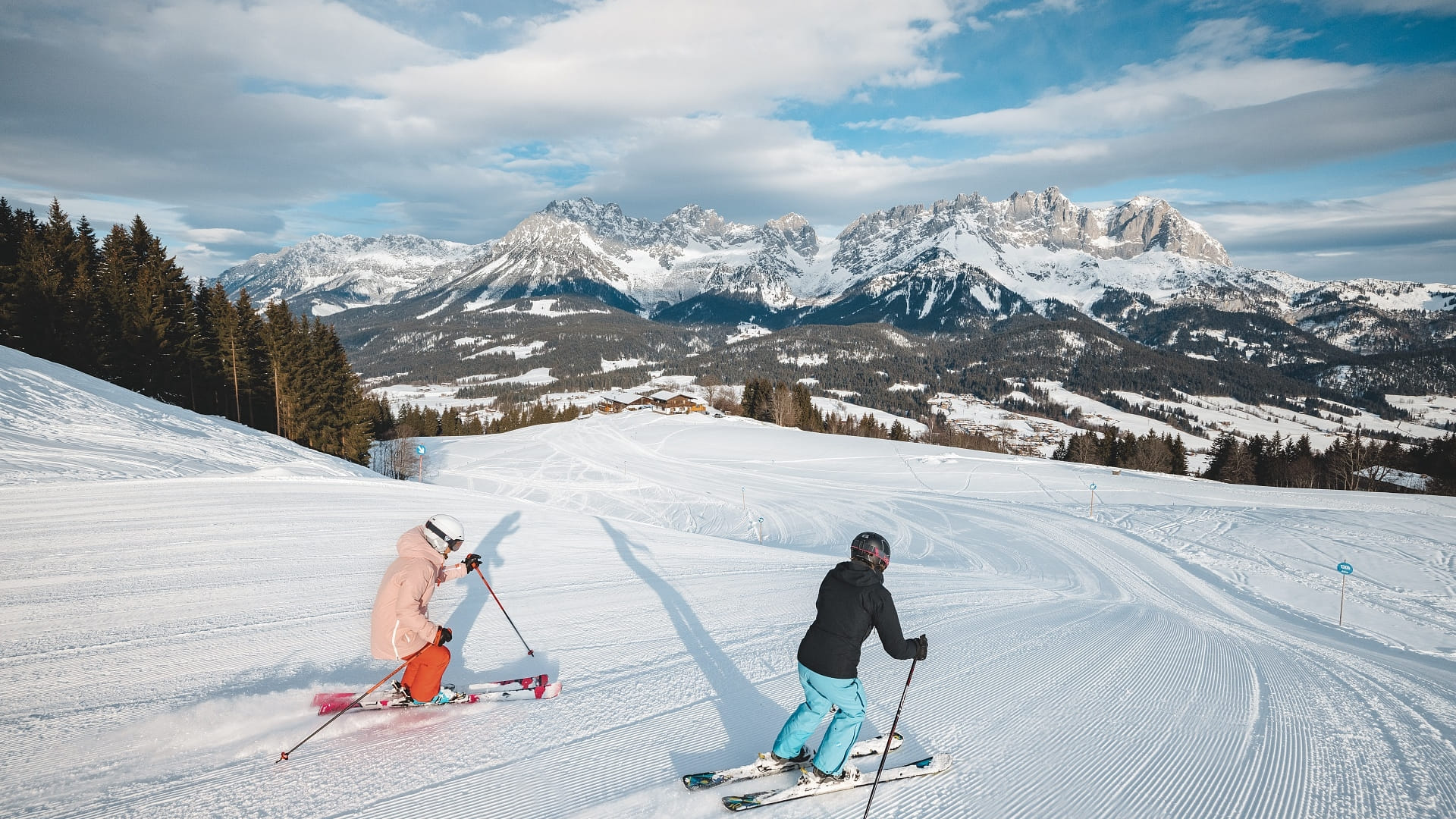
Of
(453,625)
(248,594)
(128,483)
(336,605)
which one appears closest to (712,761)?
(453,625)

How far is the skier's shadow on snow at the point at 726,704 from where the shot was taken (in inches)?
207

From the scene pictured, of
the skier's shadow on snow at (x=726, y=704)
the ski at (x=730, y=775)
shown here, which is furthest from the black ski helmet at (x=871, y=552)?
the skier's shadow on snow at (x=726, y=704)

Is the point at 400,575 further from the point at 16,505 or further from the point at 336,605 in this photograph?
the point at 16,505

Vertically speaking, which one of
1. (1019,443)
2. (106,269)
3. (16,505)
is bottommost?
(1019,443)

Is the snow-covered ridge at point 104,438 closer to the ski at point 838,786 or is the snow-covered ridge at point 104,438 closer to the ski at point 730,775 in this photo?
the ski at point 730,775

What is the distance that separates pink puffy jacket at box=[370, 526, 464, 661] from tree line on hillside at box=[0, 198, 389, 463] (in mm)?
35001

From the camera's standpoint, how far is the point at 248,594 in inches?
356

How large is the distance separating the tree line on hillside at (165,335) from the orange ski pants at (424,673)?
34.9 m

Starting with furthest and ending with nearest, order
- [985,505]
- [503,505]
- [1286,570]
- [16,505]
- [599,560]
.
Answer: [985,505]
[503,505]
[1286,570]
[599,560]
[16,505]

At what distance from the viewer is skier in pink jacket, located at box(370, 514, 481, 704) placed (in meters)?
5.38

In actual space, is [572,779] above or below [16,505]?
below

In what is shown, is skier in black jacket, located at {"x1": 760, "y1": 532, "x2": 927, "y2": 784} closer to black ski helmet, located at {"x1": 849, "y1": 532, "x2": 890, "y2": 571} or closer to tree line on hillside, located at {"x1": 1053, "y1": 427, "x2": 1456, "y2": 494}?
black ski helmet, located at {"x1": 849, "y1": 532, "x2": 890, "y2": 571}

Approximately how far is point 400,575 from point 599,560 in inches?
308

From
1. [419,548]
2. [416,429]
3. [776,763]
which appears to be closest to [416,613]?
[419,548]
